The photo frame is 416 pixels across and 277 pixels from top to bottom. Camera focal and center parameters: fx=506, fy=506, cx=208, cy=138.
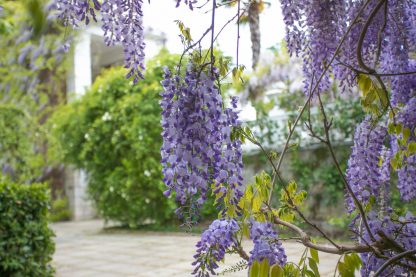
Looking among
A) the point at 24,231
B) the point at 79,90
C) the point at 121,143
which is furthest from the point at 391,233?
the point at 79,90

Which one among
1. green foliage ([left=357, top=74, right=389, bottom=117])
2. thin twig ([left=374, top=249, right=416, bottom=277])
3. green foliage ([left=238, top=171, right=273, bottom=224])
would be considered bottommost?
thin twig ([left=374, top=249, right=416, bottom=277])

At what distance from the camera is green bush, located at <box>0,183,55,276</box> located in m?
3.33

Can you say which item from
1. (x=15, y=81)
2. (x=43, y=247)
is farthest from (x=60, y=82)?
(x=43, y=247)

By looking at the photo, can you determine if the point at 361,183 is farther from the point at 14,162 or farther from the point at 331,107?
the point at 14,162

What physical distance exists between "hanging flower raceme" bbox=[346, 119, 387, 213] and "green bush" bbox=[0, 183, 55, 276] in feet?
8.19

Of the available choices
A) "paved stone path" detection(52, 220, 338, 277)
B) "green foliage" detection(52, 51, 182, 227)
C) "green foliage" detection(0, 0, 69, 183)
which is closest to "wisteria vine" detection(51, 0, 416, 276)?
"paved stone path" detection(52, 220, 338, 277)

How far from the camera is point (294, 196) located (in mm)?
1431

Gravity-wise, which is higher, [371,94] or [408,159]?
[371,94]

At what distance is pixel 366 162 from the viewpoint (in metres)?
1.61

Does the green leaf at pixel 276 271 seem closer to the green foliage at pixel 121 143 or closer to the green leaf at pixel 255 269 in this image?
the green leaf at pixel 255 269

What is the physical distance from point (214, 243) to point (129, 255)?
3599 mm

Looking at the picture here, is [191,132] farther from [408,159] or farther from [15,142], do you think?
[15,142]

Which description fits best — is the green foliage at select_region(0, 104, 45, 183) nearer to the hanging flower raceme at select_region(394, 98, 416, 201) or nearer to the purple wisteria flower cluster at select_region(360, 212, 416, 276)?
the hanging flower raceme at select_region(394, 98, 416, 201)

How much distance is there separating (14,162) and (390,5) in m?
6.15
